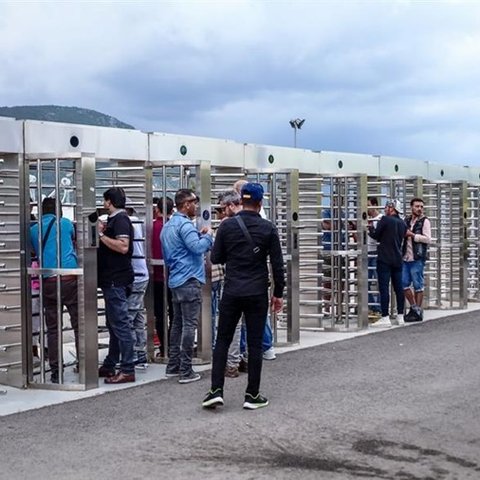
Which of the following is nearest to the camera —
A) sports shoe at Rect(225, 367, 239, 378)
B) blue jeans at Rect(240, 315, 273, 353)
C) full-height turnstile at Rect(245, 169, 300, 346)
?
sports shoe at Rect(225, 367, 239, 378)

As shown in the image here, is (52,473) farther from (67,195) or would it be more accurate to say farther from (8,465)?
(67,195)

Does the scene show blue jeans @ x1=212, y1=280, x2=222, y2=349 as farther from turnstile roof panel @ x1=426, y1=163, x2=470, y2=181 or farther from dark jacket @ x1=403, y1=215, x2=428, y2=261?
turnstile roof panel @ x1=426, y1=163, x2=470, y2=181

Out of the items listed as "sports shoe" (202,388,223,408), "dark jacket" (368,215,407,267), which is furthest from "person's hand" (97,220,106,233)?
"dark jacket" (368,215,407,267)

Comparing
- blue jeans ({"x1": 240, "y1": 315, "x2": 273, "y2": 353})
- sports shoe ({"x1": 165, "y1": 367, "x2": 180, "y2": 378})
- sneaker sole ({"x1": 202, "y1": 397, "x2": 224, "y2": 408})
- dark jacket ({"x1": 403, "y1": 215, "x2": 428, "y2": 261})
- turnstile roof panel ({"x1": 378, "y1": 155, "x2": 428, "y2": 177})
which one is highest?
turnstile roof panel ({"x1": 378, "y1": 155, "x2": 428, "y2": 177})

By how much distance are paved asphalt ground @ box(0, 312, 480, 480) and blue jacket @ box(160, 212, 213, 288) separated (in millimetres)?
1016

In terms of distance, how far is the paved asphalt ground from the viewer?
5.73m

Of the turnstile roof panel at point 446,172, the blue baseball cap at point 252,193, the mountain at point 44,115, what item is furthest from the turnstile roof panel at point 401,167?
the blue baseball cap at point 252,193

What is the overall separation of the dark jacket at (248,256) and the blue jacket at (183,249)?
928 millimetres

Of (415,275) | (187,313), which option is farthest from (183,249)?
(415,275)

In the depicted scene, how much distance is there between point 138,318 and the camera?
924 cm

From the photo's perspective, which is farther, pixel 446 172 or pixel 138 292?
pixel 446 172

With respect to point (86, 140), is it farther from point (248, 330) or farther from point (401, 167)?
point (401, 167)

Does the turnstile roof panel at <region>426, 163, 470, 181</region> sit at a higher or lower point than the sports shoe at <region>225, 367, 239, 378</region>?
higher

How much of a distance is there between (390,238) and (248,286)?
5802mm
